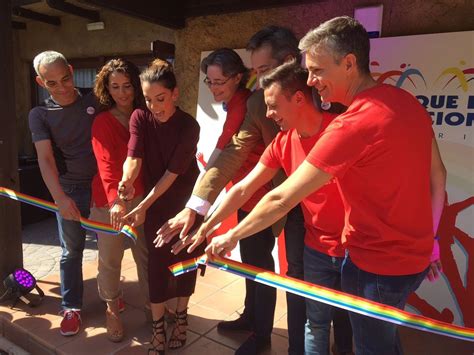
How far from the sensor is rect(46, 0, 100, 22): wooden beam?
525cm

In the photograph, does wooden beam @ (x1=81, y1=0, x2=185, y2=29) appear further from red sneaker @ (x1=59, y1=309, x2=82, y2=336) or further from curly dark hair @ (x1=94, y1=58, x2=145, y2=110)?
red sneaker @ (x1=59, y1=309, x2=82, y2=336)

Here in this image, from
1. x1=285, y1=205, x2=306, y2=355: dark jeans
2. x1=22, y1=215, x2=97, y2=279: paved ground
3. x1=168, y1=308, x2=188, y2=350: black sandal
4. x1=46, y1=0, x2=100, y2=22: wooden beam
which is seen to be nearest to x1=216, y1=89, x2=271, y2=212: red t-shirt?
x1=285, y1=205, x2=306, y2=355: dark jeans

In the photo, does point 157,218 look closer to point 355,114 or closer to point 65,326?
point 65,326

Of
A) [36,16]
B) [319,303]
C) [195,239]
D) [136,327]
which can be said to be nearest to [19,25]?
[36,16]

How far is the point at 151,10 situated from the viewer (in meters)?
3.95

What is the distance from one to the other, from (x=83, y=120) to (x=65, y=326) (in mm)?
1563

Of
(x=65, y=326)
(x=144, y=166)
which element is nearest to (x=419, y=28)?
(x=144, y=166)

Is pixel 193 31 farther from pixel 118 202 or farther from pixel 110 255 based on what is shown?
pixel 110 255

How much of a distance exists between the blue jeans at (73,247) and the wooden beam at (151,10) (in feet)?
5.52

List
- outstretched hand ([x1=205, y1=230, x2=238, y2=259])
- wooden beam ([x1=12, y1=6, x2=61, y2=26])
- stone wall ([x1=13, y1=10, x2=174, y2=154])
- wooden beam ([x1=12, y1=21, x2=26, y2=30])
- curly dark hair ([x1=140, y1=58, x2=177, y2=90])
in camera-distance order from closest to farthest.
Result: outstretched hand ([x1=205, y1=230, x2=238, y2=259])
curly dark hair ([x1=140, y1=58, x2=177, y2=90])
stone wall ([x1=13, y1=10, x2=174, y2=154])
wooden beam ([x1=12, y1=6, x2=61, y2=26])
wooden beam ([x1=12, y1=21, x2=26, y2=30])

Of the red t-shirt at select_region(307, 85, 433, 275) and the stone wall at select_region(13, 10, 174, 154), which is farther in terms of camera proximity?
the stone wall at select_region(13, 10, 174, 154)

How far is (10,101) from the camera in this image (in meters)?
3.30

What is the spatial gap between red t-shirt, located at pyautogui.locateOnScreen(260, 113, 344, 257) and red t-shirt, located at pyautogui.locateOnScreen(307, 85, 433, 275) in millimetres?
253

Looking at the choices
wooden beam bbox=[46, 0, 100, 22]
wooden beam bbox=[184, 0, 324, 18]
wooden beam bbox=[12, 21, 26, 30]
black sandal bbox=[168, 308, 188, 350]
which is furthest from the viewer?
wooden beam bbox=[12, 21, 26, 30]
